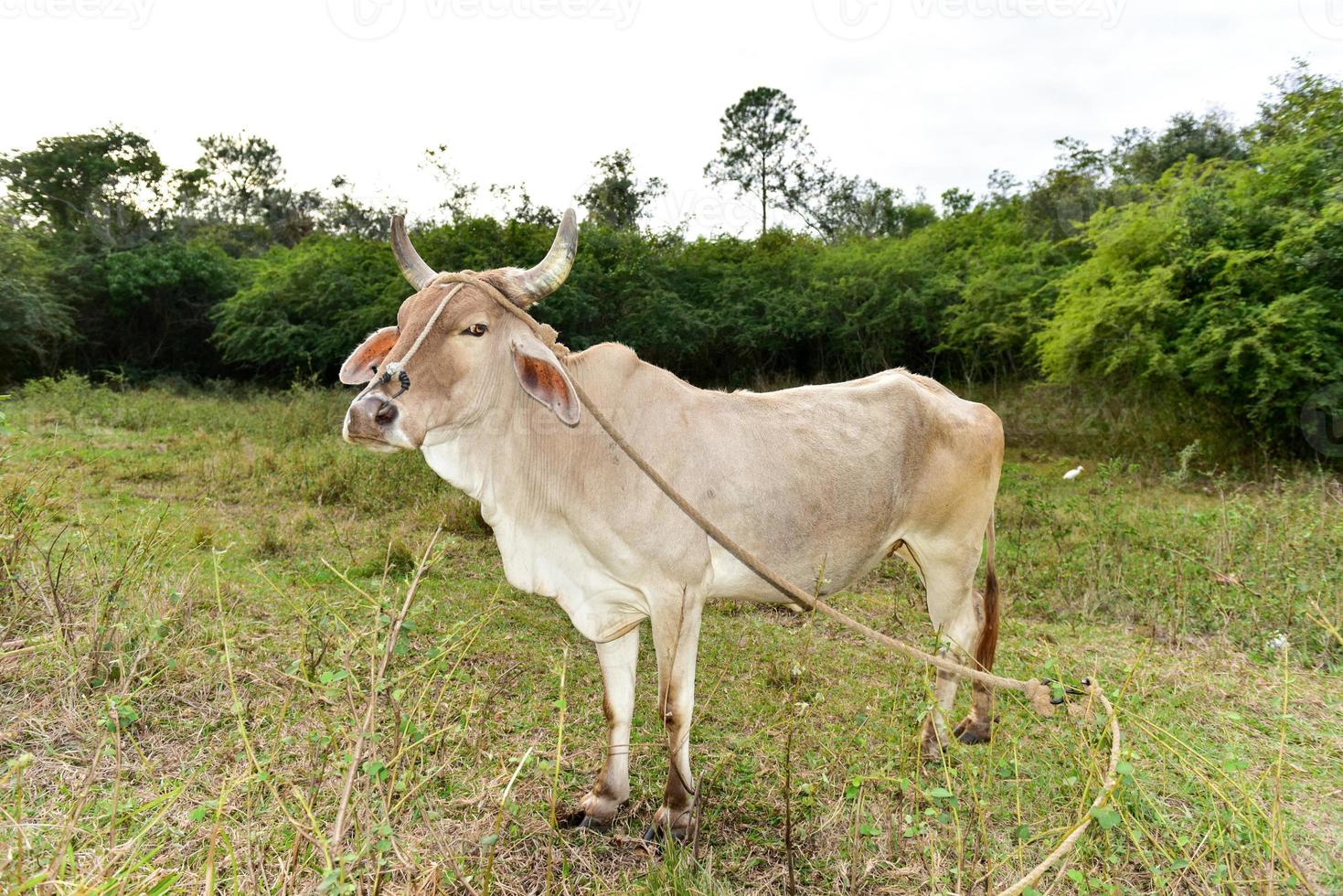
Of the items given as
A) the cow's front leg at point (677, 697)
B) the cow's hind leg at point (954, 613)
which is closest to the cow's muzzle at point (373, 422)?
the cow's front leg at point (677, 697)

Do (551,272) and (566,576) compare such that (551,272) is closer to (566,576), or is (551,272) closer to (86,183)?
(566,576)

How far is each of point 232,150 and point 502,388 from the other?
1808 inches

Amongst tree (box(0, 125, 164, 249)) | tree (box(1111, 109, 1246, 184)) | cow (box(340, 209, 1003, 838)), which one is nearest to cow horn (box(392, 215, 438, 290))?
cow (box(340, 209, 1003, 838))

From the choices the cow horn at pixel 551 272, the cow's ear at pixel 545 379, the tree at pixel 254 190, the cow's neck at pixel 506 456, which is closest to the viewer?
the cow's ear at pixel 545 379

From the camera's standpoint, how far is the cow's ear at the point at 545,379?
8.60 ft

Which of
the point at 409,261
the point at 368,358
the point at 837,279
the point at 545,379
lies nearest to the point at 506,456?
the point at 545,379

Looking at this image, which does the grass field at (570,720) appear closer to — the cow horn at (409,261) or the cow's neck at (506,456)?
the cow's neck at (506,456)

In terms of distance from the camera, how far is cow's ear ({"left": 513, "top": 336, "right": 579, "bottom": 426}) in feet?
8.60

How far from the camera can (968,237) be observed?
58.8 ft

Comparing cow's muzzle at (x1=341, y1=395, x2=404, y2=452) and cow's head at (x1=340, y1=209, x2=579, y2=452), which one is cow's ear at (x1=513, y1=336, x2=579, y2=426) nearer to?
cow's head at (x1=340, y1=209, x2=579, y2=452)

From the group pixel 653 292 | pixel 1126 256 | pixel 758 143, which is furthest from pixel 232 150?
pixel 1126 256

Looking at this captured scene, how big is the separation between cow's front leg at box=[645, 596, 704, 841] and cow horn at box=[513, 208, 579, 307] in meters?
1.22

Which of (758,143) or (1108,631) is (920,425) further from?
(758,143)

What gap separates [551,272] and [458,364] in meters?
0.47
